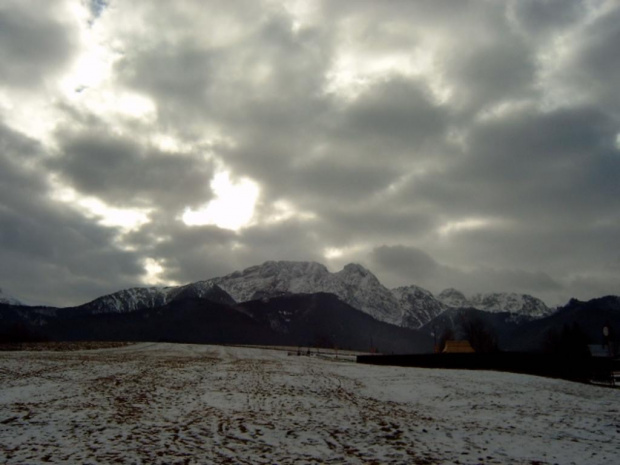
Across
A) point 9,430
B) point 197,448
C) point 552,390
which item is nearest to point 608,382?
point 552,390

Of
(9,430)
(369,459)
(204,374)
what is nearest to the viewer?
(369,459)

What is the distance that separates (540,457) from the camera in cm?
1212

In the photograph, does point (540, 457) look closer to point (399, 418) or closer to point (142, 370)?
point (399, 418)

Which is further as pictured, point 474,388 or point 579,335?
point 579,335

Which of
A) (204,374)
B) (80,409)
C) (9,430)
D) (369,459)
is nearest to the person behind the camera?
(369,459)

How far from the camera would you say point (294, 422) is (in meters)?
16.1

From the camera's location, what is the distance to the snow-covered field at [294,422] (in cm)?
1190

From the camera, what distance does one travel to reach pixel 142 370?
32688mm

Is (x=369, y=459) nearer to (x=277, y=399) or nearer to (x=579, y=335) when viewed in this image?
(x=277, y=399)

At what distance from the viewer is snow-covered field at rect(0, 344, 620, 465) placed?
39.0 feet

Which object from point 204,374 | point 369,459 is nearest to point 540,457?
point 369,459

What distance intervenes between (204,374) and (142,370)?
16.7 feet

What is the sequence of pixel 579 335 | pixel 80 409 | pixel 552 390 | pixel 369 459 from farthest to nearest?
1. pixel 579 335
2. pixel 552 390
3. pixel 80 409
4. pixel 369 459

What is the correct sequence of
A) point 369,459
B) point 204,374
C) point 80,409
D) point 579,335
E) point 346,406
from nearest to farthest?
1. point 369,459
2. point 80,409
3. point 346,406
4. point 204,374
5. point 579,335
